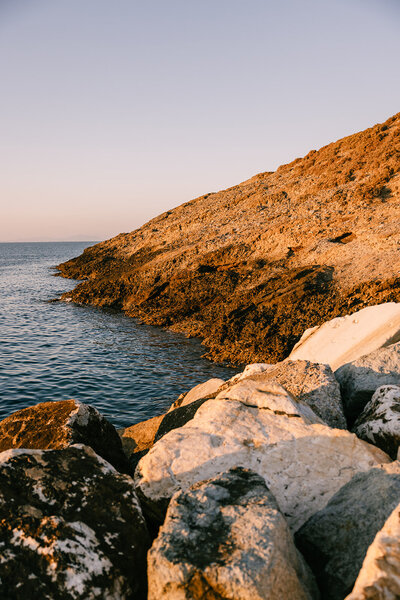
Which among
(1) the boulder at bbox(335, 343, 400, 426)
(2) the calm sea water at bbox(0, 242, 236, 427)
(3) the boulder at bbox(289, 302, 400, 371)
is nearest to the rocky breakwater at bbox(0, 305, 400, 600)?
(1) the boulder at bbox(335, 343, 400, 426)

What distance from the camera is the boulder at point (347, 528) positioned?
3.52 metres

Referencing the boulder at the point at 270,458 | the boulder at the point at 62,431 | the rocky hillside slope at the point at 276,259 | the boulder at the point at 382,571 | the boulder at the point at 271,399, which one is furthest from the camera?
the rocky hillside slope at the point at 276,259

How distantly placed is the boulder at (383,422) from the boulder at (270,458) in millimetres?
935

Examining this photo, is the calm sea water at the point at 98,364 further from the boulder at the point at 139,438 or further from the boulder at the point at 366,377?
the boulder at the point at 366,377

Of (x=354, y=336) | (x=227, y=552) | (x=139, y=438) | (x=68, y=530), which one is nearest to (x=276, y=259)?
(x=354, y=336)

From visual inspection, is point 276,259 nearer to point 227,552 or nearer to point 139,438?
point 139,438

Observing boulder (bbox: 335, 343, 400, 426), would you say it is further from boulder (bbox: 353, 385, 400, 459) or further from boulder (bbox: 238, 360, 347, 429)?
boulder (bbox: 353, 385, 400, 459)

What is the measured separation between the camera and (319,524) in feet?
13.3

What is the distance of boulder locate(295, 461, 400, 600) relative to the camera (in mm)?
3521

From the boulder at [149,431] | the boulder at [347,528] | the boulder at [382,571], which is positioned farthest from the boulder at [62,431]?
the boulder at [382,571]

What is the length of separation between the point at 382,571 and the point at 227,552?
120cm

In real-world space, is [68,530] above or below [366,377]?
above

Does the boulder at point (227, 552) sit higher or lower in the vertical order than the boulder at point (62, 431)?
higher

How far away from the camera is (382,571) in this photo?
2.64 m
